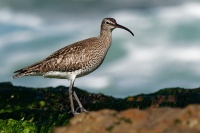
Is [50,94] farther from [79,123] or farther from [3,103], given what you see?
[79,123]

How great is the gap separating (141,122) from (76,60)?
1303 centimetres

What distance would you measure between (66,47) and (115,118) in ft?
43.8

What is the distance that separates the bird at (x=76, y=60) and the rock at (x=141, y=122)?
39.7 feet

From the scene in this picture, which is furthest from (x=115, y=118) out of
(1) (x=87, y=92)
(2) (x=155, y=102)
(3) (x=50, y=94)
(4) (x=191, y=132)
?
(1) (x=87, y=92)

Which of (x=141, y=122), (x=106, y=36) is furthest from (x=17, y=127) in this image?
(x=141, y=122)

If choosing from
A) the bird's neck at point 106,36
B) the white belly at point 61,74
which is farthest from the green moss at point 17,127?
the bird's neck at point 106,36

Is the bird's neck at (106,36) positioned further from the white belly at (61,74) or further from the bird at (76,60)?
the white belly at (61,74)

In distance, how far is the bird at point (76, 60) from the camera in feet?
62.5

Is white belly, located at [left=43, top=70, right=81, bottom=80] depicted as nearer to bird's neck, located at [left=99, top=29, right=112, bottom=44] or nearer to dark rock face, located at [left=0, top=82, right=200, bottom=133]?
dark rock face, located at [left=0, top=82, right=200, bottom=133]

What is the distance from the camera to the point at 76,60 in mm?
19234

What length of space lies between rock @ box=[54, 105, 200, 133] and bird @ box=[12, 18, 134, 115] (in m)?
12.1

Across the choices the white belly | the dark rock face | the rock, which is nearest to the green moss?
the dark rock face

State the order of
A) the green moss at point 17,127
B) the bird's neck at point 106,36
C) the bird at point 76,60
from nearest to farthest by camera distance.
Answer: the green moss at point 17,127
the bird at point 76,60
the bird's neck at point 106,36

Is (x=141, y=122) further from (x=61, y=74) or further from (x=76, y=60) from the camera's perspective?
(x=61, y=74)
